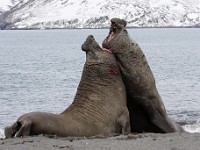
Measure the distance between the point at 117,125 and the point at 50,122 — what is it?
158cm

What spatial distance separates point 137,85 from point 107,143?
2.50 m

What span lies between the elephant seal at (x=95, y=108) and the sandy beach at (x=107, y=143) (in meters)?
0.46

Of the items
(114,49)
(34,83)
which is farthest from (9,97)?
(114,49)

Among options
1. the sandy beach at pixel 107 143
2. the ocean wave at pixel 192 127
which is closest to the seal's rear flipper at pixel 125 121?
the sandy beach at pixel 107 143

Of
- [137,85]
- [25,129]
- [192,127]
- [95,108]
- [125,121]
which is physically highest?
[137,85]

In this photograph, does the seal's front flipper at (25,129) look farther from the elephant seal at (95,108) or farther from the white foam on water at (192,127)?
the white foam on water at (192,127)

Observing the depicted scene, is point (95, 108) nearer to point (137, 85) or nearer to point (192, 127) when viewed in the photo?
point (137, 85)

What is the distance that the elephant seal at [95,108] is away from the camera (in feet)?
36.1

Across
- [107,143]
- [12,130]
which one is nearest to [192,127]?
[12,130]

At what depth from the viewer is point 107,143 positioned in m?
9.92

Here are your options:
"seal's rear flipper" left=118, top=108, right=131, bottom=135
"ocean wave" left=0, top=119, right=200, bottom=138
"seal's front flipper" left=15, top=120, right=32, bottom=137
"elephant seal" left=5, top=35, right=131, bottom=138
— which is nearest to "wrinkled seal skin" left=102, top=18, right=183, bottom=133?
"elephant seal" left=5, top=35, right=131, bottom=138

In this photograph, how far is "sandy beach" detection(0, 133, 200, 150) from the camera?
9484mm

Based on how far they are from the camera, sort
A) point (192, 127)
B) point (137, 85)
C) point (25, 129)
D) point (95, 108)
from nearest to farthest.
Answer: point (25, 129), point (95, 108), point (137, 85), point (192, 127)

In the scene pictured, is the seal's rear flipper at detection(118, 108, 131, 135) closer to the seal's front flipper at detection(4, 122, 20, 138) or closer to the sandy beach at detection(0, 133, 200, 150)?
the sandy beach at detection(0, 133, 200, 150)
